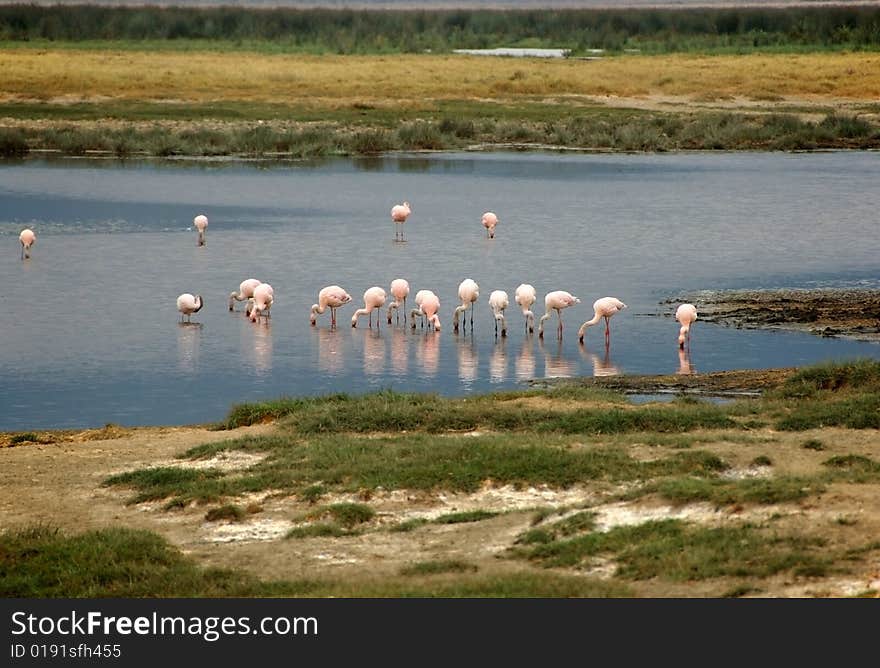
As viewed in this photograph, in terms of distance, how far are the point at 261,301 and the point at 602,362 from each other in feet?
15.8

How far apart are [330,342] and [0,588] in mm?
10294

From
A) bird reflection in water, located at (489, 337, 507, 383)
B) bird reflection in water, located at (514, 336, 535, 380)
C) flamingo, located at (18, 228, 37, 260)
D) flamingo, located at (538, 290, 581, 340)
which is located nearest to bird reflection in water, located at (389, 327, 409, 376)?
bird reflection in water, located at (489, 337, 507, 383)

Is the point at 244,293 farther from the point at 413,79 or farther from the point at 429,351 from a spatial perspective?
the point at 413,79

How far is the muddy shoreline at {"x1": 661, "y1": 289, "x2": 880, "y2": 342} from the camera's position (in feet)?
66.2

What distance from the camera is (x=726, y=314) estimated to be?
70.3 feet

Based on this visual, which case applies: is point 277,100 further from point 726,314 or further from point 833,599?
point 833,599

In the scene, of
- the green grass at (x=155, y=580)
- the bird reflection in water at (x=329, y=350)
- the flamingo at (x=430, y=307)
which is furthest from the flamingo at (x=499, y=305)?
the green grass at (x=155, y=580)

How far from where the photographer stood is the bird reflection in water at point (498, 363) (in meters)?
17.7

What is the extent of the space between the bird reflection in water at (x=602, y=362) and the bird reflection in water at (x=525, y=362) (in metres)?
0.62

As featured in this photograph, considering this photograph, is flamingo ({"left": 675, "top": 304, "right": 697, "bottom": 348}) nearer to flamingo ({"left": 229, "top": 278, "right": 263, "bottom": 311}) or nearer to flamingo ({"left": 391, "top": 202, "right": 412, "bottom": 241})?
flamingo ({"left": 229, "top": 278, "right": 263, "bottom": 311})

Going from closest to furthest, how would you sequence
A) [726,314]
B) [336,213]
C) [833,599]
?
[833,599]
[726,314]
[336,213]

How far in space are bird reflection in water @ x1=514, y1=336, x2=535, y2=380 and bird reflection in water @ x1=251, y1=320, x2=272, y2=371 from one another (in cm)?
277

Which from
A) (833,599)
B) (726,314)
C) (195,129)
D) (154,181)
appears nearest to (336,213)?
(154,181)

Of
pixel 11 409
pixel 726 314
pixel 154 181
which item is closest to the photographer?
pixel 11 409
